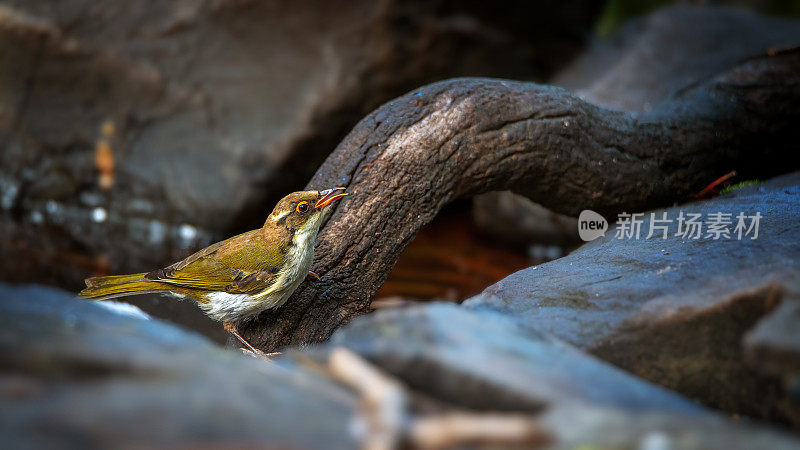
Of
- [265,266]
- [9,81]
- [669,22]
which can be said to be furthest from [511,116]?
[9,81]

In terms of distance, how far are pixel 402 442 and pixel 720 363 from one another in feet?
5.37

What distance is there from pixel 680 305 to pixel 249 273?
238 cm

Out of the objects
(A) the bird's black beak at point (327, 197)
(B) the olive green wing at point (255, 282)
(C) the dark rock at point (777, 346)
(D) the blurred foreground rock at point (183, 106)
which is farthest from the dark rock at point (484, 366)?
(D) the blurred foreground rock at point (183, 106)

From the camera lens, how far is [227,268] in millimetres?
3984

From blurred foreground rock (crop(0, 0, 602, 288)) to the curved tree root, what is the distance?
345 cm

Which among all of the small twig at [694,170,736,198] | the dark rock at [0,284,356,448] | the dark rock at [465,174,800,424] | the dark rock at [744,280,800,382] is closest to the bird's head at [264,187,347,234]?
the dark rock at [465,174,800,424]

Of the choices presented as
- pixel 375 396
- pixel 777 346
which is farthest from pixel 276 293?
pixel 777 346

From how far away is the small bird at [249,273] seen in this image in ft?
12.7

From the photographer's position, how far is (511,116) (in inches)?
173

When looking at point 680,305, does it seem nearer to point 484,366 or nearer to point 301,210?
point 484,366

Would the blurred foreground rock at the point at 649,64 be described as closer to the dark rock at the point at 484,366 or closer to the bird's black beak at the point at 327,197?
the bird's black beak at the point at 327,197

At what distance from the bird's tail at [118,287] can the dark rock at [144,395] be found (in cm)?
169

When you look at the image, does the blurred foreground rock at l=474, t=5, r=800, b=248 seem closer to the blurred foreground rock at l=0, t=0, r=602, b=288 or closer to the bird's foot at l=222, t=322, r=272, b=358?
the blurred foreground rock at l=0, t=0, r=602, b=288

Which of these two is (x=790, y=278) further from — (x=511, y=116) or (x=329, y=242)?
(x=329, y=242)
